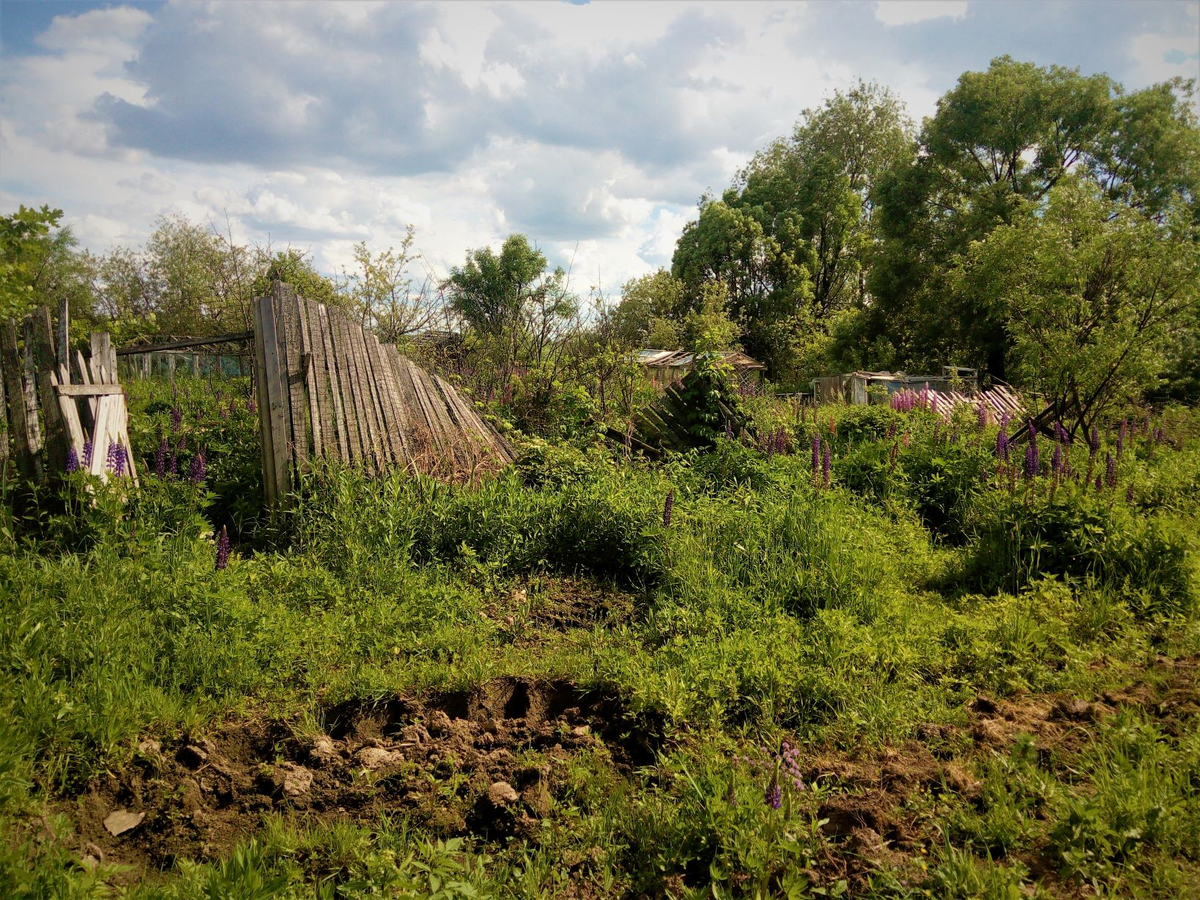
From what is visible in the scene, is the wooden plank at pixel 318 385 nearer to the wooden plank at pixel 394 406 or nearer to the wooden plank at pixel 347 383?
the wooden plank at pixel 347 383

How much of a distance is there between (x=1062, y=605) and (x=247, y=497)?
608cm

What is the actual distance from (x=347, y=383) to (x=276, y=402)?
2.39ft

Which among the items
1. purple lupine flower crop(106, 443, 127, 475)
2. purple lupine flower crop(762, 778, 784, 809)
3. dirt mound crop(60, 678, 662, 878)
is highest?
purple lupine flower crop(106, 443, 127, 475)

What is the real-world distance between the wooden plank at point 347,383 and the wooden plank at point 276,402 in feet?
1.76

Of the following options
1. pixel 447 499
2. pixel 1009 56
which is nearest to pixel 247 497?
pixel 447 499

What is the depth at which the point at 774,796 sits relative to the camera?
2.29 meters

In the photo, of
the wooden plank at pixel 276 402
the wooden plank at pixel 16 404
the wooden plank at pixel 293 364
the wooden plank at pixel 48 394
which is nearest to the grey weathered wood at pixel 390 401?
the wooden plank at pixel 293 364

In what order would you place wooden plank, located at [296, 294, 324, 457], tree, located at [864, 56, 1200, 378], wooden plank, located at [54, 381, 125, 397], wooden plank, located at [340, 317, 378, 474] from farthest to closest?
1. tree, located at [864, 56, 1200, 378]
2. wooden plank, located at [340, 317, 378, 474]
3. wooden plank, located at [296, 294, 324, 457]
4. wooden plank, located at [54, 381, 125, 397]

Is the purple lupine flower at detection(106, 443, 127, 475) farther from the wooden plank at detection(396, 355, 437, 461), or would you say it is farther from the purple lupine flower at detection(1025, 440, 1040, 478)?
Answer: the purple lupine flower at detection(1025, 440, 1040, 478)

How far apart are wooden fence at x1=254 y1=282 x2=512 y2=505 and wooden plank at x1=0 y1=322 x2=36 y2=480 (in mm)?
1600

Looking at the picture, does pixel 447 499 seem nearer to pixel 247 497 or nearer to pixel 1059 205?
pixel 247 497

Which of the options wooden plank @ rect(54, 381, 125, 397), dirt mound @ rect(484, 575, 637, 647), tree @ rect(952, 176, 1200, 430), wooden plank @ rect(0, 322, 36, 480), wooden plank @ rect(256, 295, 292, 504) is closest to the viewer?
dirt mound @ rect(484, 575, 637, 647)

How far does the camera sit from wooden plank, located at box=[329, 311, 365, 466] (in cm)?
617

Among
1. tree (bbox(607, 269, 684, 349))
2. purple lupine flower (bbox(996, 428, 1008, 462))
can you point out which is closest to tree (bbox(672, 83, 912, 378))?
tree (bbox(607, 269, 684, 349))
